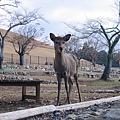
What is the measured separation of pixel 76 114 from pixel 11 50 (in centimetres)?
6683

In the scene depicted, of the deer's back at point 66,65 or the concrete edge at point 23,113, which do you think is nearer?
the concrete edge at point 23,113

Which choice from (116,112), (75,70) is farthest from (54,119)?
(75,70)

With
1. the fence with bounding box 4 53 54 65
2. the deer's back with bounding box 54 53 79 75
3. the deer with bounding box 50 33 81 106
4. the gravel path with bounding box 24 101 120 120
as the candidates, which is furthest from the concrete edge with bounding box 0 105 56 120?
the fence with bounding box 4 53 54 65

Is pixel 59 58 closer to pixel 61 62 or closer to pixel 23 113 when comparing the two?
pixel 61 62

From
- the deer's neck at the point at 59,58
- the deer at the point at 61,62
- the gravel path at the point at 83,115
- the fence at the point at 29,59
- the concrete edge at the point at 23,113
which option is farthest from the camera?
the fence at the point at 29,59

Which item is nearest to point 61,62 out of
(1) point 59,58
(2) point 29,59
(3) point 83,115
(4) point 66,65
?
(1) point 59,58

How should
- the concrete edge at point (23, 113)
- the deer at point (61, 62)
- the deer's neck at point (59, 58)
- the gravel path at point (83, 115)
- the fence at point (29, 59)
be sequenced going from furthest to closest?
the fence at point (29, 59) → the deer's neck at point (59, 58) → the deer at point (61, 62) → the gravel path at point (83, 115) → the concrete edge at point (23, 113)

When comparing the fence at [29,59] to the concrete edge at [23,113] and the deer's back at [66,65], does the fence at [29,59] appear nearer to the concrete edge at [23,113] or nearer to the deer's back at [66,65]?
the deer's back at [66,65]

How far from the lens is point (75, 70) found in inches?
380

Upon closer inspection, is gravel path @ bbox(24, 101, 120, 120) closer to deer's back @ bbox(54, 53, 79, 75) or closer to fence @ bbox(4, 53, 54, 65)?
deer's back @ bbox(54, 53, 79, 75)

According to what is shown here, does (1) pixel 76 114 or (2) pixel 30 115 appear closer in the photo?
(2) pixel 30 115

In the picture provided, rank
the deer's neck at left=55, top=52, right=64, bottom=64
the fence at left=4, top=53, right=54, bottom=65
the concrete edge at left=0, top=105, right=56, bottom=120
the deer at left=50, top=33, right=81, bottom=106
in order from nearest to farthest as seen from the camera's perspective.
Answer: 1. the concrete edge at left=0, top=105, right=56, bottom=120
2. the deer at left=50, top=33, right=81, bottom=106
3. the deer's neck at left=55, top=52, right=64, bottom=64
4. the fence at left=4, top=53, right=54, bottom=65

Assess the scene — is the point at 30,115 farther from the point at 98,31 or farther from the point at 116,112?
the point at 98,31

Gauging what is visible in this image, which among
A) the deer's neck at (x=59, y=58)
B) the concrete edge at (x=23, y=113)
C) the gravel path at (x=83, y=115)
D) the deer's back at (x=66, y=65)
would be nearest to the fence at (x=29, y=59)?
the deer's back at (x=66, y=65)
